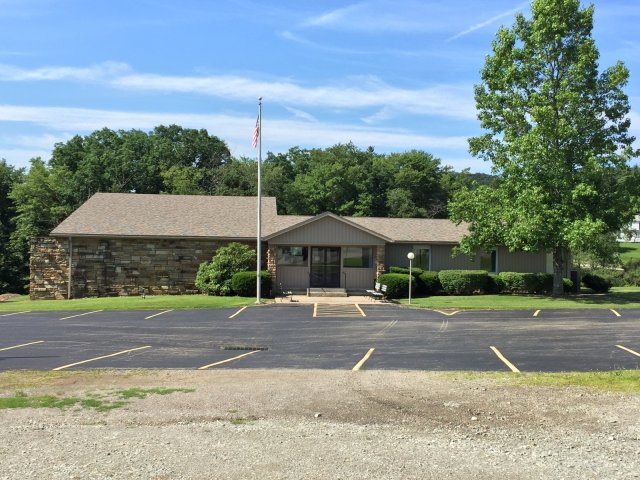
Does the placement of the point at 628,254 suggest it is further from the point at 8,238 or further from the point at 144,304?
the point at 8,238

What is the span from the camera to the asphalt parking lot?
12.4m

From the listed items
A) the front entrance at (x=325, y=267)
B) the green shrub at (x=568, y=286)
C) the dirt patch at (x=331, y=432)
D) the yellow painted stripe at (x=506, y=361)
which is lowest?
the yellow painted stripe at (x=506, y=361)

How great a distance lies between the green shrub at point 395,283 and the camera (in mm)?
28422

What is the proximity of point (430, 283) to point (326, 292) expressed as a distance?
5.59m

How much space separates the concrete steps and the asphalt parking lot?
223 inches

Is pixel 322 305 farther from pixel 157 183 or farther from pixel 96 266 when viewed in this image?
pixel 157 183

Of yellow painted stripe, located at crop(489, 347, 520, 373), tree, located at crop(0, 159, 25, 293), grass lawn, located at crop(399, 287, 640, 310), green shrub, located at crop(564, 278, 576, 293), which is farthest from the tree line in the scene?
yellow painted stripe, located at crop(489, 347, 520, 373)

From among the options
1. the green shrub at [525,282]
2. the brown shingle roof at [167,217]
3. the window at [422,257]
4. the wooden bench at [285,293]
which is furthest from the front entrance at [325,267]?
the green shrub at [525,282]

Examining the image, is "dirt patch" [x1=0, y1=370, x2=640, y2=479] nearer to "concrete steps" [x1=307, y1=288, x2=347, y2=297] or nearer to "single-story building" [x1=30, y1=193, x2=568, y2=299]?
"concrete steps" [x1=307, y1=288, x2=347, y2=297]

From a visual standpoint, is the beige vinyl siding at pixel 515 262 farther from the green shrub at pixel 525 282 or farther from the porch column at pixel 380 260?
the porch column at pixel 380 260

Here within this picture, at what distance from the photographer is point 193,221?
32344 millimetres

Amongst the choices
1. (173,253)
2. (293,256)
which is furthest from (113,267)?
(293,256)

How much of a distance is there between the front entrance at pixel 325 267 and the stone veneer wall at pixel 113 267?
6155mm

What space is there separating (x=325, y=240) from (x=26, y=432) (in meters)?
23.6
